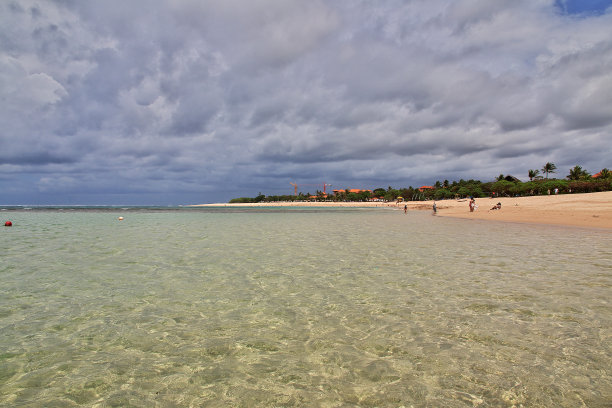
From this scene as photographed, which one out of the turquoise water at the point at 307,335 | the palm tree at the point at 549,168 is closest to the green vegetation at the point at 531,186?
the palm tree at the point at 549,168

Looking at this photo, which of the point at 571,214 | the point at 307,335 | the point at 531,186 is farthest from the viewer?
the point at 531,186

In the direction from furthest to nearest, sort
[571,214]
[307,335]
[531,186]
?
1. [531,186]
2. [571,214]
3. [307,335]

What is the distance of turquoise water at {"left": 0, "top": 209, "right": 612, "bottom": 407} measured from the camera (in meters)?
3.91

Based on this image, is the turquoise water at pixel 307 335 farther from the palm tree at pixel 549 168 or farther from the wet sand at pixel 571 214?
the palm tree at pixel 549 168

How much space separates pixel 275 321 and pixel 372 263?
6076 millimetres

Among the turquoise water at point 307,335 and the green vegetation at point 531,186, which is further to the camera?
the green vegetation at point 531,186

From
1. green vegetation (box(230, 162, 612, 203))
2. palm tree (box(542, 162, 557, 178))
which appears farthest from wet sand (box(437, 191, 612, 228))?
palm tree (box(542, 162, 557, 178))

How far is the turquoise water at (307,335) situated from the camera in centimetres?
391

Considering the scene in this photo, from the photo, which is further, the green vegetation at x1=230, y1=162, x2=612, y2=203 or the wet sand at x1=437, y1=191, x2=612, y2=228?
the green vegetation at x1=230, y1=162, x2=612, y2=203

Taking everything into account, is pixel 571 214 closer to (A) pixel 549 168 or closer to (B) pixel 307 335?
(B) pixel 307 335

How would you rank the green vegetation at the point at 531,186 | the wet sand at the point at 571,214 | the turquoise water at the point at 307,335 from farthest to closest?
1. the green vegetation at the point at 531,186
2. the wet sand at the point at 571,214
3. the turquoise water at the point at 307,335

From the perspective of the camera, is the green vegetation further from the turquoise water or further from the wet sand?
the turquoise water

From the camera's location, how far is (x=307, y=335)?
18.3 ft

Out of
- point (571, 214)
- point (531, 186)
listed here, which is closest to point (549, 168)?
point (531, 186)
